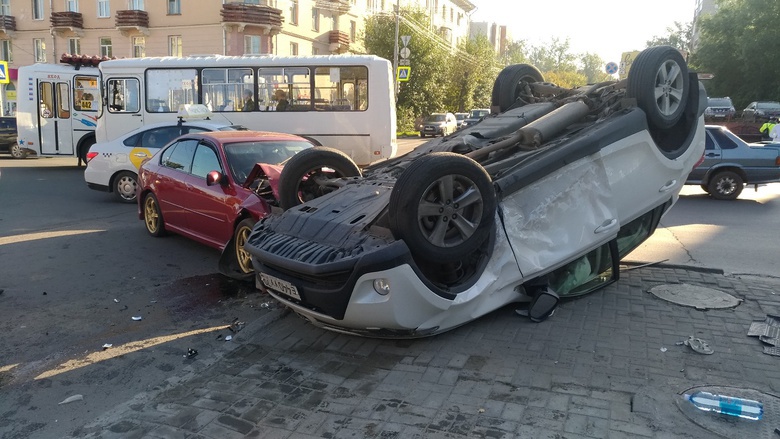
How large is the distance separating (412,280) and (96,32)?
41.6 m

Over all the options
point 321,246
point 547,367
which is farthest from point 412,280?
point 547,367

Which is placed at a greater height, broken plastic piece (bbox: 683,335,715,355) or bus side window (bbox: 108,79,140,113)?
bus side window (bbox: 108,79,140,113)

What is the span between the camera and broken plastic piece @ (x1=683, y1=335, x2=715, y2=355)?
Answer: 4.39 metres

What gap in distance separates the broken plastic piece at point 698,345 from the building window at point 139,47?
3969 cm

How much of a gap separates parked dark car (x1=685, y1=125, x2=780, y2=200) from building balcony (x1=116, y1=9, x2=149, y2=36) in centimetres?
3394

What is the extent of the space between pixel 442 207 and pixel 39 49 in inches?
1757

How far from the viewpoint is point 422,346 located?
4672 millimetres

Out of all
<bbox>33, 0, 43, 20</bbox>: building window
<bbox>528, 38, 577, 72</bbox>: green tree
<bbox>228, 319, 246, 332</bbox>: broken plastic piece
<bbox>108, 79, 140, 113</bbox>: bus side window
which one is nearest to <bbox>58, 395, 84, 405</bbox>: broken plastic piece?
<bbox>228, 319, 246, 332</bbox>: broken plastic piece

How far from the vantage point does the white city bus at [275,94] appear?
1644 centimetres

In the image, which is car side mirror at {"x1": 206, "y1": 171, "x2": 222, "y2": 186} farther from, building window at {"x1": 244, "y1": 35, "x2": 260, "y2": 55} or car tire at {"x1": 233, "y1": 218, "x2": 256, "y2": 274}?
building window at {"x1": 244, "y1": 35, "x2": 260, "y2": 55}

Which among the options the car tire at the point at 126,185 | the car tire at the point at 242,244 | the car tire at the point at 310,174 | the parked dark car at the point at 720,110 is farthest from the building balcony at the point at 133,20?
the car tire at the point at 310,174

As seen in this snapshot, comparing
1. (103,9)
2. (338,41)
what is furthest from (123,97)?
(338,41)

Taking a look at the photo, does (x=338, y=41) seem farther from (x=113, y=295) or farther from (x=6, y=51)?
(x=113, y=295)

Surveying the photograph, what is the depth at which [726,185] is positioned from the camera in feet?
42.6
